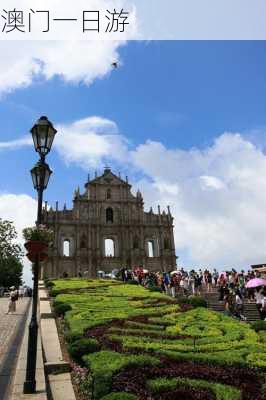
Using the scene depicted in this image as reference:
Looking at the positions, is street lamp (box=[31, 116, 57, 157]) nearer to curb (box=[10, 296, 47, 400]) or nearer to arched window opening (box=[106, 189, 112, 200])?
curb (box=[10, 296, 47, 400])

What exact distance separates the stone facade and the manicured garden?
1728 inches

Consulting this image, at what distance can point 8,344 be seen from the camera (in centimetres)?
1310

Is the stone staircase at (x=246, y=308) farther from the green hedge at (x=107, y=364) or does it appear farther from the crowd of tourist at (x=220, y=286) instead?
the green hedge at (x=107, y=364)

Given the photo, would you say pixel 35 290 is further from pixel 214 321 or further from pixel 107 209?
pixel 107 209

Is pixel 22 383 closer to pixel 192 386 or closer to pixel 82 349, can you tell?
pixel 82 349

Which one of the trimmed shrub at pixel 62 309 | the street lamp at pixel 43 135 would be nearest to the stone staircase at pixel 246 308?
the trimmed shrub at pixel 62 309

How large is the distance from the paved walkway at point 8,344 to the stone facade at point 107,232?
35.5m

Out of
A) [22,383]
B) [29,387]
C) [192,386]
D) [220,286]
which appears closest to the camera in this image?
[192,386]

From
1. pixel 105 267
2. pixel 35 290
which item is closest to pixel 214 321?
pixel 35 290

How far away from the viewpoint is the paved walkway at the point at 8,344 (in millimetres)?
8848

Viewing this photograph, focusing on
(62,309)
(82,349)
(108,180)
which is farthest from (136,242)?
(82,349)

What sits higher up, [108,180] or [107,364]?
[108,180]

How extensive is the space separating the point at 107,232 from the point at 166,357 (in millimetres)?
51878

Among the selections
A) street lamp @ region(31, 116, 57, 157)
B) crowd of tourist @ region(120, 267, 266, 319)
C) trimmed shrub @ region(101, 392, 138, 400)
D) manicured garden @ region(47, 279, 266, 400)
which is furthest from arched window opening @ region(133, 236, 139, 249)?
trimmed shrub @ region(101, 392, 138, 400)
